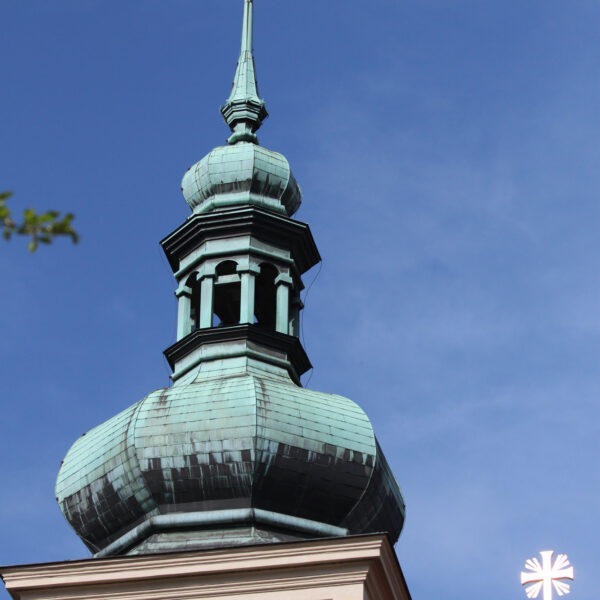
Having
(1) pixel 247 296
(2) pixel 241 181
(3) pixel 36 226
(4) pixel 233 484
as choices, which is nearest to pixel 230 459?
(4) pixel 233 484

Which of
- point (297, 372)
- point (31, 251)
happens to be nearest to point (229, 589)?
point (297, 372)

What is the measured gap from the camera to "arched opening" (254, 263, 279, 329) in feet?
65.4

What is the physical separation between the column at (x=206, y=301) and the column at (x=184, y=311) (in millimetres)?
484

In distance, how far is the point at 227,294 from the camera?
2042 centimetres

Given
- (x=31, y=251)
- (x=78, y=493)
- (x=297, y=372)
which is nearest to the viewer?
(x=31, y=251)

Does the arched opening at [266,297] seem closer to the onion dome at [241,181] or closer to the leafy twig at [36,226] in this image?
the onion dome at [241,181]

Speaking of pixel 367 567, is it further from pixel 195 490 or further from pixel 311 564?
pixel 195 490

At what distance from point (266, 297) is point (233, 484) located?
A: 509 centimetres

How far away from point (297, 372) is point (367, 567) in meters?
5.03

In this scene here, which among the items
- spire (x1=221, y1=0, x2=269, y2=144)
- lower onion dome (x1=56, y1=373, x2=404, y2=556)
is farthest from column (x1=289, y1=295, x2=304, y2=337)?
spire (x1=221, y1=0, x2=269, y2=144)

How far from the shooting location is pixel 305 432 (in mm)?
16359

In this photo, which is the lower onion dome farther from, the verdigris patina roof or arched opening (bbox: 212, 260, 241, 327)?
arched opening (bbox: 212, 260, 241, 327)

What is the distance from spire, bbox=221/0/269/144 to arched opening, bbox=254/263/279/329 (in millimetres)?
2635

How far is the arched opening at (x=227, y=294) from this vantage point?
19.7 m
